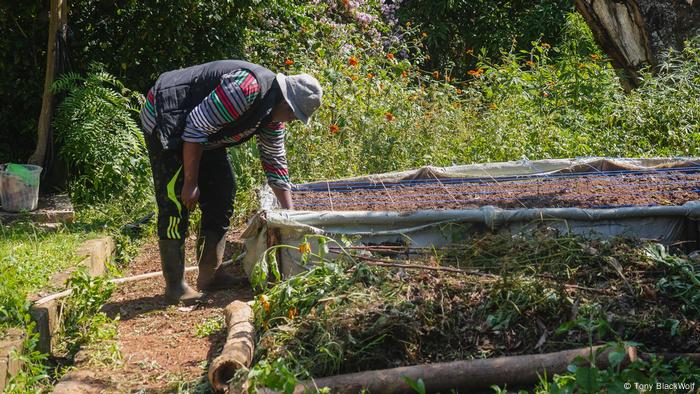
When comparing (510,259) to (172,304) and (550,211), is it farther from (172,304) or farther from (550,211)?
(172,304)

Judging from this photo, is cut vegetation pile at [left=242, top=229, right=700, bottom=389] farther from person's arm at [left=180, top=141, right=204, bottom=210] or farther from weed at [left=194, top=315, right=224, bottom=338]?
person's arm at [left=180, top=141, right=204, bottom=210]

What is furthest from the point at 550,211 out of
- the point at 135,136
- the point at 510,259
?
the point at 135,136

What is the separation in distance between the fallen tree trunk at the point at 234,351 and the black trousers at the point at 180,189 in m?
0.95

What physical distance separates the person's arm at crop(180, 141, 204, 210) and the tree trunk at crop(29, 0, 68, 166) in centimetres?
278

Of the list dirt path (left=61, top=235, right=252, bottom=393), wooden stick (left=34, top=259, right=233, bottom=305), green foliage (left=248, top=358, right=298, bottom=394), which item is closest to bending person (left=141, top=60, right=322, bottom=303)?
dirt path (left=61, top=235, right=252, bottom=393)

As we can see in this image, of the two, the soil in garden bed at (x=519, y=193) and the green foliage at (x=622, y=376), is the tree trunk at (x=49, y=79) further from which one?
the green foliage at (x=622, y=376)

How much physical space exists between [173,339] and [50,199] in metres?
2.92

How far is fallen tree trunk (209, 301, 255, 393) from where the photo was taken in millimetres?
3322

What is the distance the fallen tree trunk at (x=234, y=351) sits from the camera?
332cm

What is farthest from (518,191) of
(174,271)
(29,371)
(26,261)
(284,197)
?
(29,371)

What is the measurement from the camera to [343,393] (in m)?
3.11

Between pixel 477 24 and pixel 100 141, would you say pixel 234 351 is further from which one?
pixel 477 24

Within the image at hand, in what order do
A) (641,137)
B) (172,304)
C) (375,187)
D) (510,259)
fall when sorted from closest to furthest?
(510,259) → (172,304) → (375,187) → (641,137)

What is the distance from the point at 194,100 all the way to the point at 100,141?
8.17 ft
